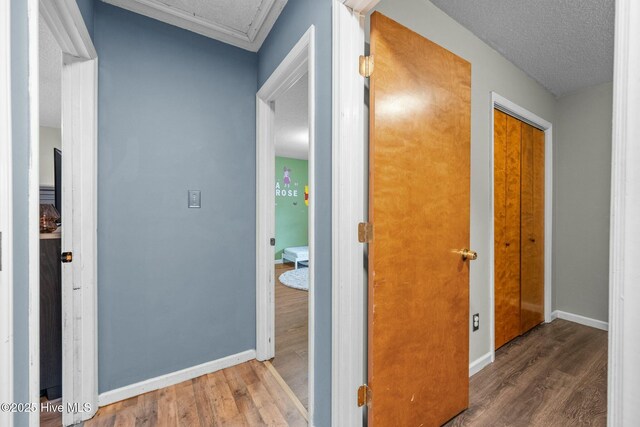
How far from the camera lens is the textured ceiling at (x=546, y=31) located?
1678 millimetres

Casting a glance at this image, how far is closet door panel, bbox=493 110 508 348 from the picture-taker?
2225 millimetres

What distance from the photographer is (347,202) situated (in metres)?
1.15

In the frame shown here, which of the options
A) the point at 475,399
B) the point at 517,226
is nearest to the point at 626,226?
the point at 475,399

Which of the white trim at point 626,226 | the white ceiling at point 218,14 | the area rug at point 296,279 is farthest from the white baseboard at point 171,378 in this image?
the white ceiling at point 218,14

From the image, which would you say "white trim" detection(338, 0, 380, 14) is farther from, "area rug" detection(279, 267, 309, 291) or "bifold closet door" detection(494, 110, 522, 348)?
"area rug" detection(279, 267, 309, 291)

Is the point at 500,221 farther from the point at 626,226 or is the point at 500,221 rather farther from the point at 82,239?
the point at 82,239

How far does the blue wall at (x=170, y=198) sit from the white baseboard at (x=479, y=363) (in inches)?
64.7

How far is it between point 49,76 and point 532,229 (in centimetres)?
488

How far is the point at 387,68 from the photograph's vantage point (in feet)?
3.89

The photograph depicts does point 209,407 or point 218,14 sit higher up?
point 218,14

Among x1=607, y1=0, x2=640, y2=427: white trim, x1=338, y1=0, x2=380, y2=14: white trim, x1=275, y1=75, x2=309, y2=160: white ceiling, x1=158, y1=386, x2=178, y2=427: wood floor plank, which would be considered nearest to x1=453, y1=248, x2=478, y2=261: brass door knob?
x1=607, y1=0, x2=640, y2=427: white trim

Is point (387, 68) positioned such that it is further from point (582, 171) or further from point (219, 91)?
point (582, 171)

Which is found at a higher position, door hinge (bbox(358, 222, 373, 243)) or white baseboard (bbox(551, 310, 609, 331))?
door hinge (bbox(358, 222, 373, 243))

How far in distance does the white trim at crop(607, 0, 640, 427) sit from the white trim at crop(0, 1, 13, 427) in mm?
1339
